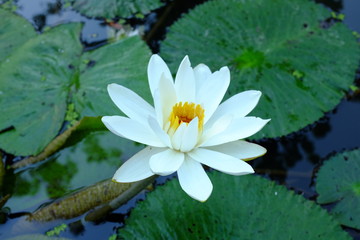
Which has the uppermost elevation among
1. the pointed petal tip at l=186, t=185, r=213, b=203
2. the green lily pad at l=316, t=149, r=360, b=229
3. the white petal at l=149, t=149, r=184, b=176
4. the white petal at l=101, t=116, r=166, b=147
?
the white petal at l=101, t=116, r=166, b=147

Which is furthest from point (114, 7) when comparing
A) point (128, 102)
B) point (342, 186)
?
point (342, 186)

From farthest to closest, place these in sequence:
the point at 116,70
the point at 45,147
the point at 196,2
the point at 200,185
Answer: the point at 196,2 < the point at 116,70 < the point at 45,147 < the point at 200,185

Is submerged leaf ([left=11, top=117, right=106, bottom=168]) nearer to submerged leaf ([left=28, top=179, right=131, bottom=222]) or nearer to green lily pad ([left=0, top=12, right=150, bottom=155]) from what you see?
green lily pad ([left=0, top=12, right=150, bottom=155])

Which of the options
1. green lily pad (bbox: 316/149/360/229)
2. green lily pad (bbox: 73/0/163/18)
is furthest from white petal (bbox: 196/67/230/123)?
green lily pad (bbox: 73/0/163/18)

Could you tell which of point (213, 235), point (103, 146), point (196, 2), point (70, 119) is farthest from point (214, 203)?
point (196, 2)

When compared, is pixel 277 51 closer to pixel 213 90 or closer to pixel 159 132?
pixel 213 90

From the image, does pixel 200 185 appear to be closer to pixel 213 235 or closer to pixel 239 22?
pixel 213 235

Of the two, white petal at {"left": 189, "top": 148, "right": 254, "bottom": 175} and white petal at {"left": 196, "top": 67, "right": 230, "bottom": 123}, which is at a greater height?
white petal at {"left": 196, "top": 67, "right": 230, "bottom": 123}
